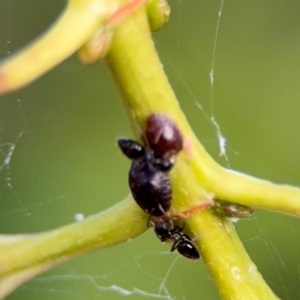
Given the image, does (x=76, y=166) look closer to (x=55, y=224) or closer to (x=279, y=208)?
(x=55, y=224)

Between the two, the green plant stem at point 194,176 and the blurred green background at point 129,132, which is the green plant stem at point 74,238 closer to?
the green plant stem at point 194,176

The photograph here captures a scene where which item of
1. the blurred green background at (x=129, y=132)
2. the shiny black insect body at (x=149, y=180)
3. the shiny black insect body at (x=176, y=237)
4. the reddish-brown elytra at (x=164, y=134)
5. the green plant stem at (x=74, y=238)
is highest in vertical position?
the reddish-brown elytra at (x=164, y=134)

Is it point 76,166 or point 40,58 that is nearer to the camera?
point 40,58

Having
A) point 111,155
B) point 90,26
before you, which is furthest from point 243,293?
point 111,155

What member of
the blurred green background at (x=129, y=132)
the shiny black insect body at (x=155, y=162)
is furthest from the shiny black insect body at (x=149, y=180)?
the blurred green background at (x=129, y=132)

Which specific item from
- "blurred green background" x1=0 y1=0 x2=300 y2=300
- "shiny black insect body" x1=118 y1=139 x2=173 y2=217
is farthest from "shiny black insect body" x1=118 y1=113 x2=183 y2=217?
"blurred green background" x1=0 y1=0 x2=300 y2=300
